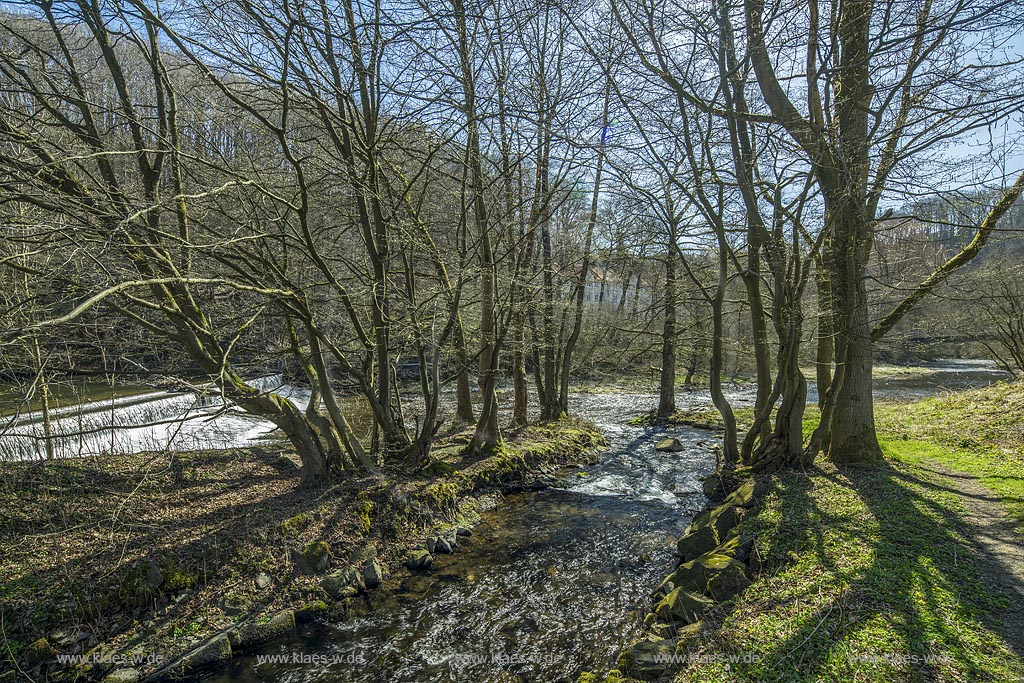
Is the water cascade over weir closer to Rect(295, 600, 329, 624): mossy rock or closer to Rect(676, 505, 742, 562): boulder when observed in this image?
Rect(295, 600, 329, 624): mossy rock

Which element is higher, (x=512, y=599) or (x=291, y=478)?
(x=291, y=478)

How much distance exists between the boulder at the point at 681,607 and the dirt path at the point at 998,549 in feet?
5.85

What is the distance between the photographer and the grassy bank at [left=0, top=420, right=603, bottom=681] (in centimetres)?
430

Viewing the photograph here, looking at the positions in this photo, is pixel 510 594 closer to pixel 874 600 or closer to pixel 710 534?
pixel 710 534

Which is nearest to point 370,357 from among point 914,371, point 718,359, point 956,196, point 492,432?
point 492,432

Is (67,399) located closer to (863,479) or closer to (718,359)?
(718,359)

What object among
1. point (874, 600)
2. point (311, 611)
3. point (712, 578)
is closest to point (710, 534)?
point (712, 578)

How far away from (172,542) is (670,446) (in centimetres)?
936

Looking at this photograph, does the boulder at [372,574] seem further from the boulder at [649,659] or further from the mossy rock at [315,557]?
the boulder at [649,659]

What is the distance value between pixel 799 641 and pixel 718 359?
18.1 ft

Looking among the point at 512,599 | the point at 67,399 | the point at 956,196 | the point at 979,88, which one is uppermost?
the point at 979,88

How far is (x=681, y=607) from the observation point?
436 cm

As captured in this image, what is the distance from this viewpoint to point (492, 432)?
9.30 m

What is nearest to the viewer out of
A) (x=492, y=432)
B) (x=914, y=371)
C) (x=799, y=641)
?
(x=799, y=641)
